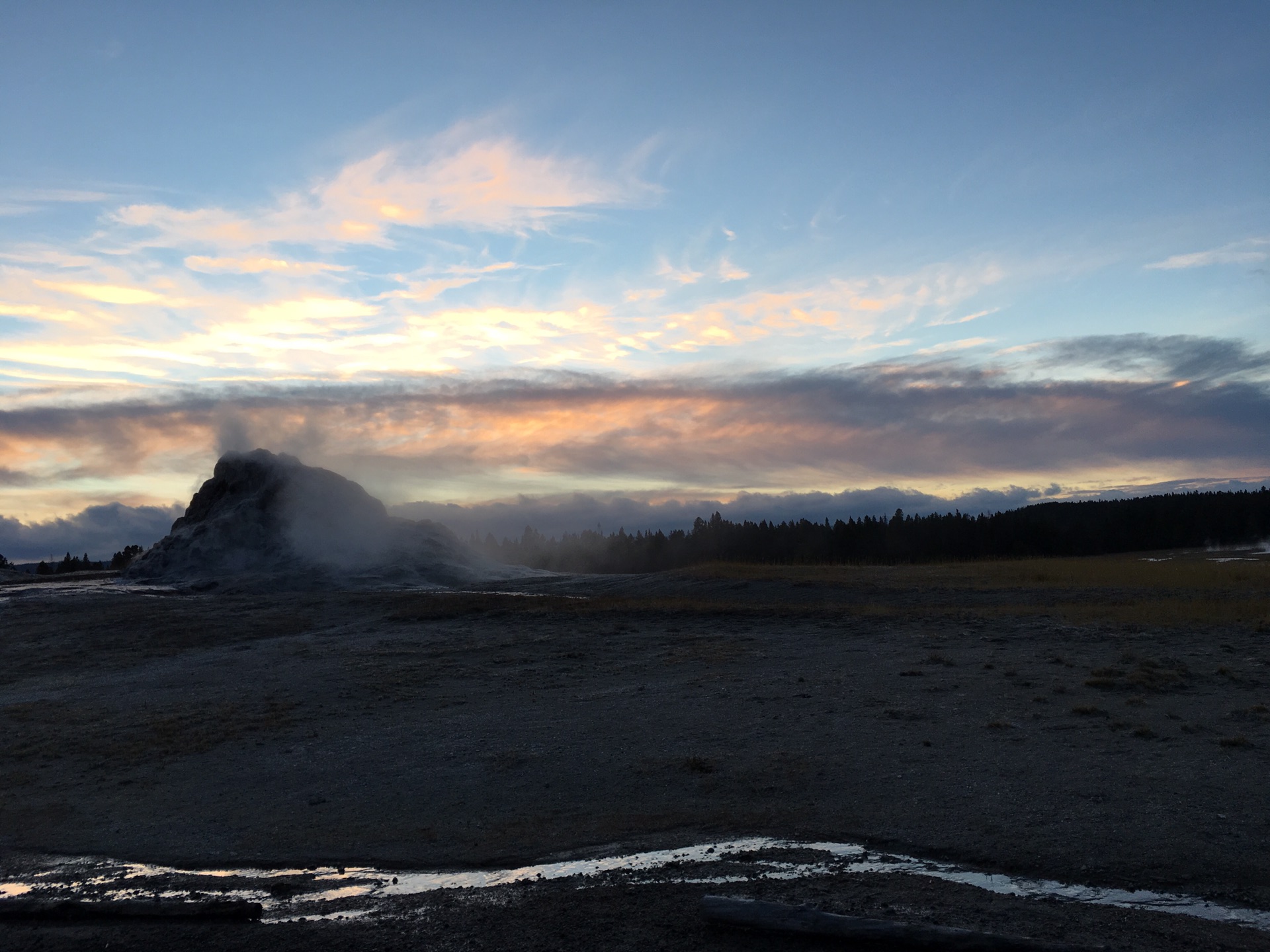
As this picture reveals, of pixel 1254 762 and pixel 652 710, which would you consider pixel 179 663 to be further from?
pixel 1254 762

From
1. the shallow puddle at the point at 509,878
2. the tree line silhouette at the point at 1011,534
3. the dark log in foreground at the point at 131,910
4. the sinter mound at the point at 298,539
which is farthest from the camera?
the tree line silhouette at the point at 1011,534

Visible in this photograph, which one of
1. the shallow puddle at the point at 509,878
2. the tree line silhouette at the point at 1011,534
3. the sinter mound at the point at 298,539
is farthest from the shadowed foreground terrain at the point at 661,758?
the tree line silhouette at the point at 1011,534

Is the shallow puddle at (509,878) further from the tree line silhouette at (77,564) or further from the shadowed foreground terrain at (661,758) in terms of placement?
the tree line silhouette at (77,564)

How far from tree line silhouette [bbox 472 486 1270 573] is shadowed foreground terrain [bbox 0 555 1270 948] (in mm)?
56004

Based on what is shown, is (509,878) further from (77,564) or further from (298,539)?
(77,564)

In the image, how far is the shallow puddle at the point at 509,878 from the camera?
6664 millimetres

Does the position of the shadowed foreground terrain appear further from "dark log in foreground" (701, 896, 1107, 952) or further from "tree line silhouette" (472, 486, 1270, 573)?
"tree line silhouette" (472, 486, 1270, 573)

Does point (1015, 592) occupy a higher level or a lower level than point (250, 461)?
lower

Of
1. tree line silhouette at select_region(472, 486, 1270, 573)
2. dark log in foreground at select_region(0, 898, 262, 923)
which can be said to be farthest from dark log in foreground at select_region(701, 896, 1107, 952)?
tree line silhouette at select_region(472, 486, 1270, 573)

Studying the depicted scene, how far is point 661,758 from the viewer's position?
11.1 metres

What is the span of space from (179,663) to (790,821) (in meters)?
17.2

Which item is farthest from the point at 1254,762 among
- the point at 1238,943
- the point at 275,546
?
the point at 275,546

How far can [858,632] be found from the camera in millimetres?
21406

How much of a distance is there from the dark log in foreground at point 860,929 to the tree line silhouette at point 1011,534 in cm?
6910
